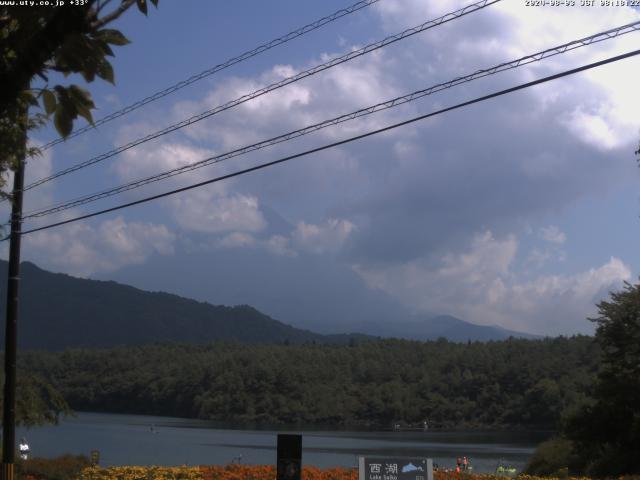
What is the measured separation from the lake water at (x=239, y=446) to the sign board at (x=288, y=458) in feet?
79.6

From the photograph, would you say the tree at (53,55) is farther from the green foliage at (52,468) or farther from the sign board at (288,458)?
the green foliage at (52,468)

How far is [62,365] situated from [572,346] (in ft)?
213

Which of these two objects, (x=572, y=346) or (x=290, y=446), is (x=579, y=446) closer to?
(x=290, y=446)

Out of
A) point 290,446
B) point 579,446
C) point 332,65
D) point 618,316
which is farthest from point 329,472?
point 618,316

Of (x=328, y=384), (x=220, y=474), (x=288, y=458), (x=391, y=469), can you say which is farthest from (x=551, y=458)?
(x=328, y=384)

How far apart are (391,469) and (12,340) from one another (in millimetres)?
8907

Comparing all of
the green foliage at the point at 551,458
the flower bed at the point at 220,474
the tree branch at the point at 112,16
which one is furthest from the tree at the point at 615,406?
the tree branch at the point at 112,16

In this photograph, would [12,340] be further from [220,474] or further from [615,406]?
[615,406]

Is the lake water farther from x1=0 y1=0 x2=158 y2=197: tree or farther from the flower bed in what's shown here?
x1=0 y1=0 x2=158 y2=197: tree

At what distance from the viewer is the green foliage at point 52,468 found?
2025 cm

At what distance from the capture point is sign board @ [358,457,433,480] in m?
14.2

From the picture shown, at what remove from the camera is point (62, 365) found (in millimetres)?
114500

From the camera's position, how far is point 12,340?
60.6ft

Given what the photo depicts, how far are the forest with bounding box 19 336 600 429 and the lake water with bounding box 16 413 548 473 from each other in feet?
30.0
